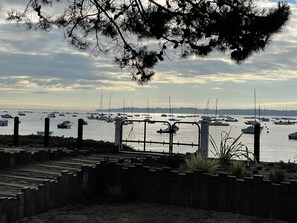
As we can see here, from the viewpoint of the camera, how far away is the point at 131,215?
810 cm

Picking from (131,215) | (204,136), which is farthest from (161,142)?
(131,215)

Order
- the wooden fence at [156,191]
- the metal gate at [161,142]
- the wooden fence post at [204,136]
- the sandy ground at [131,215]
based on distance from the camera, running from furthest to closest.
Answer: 1. the metal gate at [161,142]
2. the wooden fence post at [204,136]
3. the wooden fence at [156,191]
4. the sandy ground at [131,215]

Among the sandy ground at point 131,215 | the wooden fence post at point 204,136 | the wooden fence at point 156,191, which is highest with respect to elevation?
the wooden fence post at point 204,136

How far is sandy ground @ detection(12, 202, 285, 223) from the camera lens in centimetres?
775

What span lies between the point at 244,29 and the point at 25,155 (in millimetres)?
6285

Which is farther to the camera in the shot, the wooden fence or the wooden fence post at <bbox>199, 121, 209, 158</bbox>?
the wooden fence post at <bbox>199, 121, 209, 158</bbox>

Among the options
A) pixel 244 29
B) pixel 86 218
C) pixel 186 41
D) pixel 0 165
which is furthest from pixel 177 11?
pixel 0 165

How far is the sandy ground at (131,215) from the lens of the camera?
7.75 meters

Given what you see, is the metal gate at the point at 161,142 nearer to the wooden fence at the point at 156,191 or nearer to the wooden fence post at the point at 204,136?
the wooden fence post at the point at 204,136

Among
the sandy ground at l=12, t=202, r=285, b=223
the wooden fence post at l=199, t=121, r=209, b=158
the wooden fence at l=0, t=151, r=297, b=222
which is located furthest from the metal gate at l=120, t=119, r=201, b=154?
the sandy ground at l=12, t=202, r=285, b=223

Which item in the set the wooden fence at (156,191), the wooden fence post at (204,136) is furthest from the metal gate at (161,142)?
the wooden fence at (156,191)

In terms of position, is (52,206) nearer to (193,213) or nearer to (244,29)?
(193,213)

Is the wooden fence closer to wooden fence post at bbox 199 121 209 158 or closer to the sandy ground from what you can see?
the sandy ground

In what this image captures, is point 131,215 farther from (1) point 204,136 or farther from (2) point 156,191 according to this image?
(1) point 204,136
